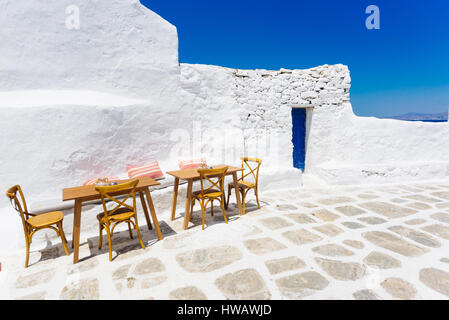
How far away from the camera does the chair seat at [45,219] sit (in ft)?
8.42

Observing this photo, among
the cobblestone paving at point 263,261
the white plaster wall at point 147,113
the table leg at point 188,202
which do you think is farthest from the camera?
the white plaster wall at point 147,113

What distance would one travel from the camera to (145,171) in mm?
4215

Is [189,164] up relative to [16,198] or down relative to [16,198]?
A: up

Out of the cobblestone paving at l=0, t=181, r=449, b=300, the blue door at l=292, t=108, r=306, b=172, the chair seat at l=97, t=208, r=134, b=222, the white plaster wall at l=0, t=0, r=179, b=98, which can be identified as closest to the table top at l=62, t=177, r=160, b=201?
the chair seat at l=97, t=208, r=134, b=222

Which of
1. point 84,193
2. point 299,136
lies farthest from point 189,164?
point 299,136

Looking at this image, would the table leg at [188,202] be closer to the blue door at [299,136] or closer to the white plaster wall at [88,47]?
the white plaster wall at [88,47]

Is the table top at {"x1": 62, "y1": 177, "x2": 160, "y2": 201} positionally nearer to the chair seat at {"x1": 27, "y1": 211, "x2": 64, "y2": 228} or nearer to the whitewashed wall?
the chair seat at {"x1": 27, "y1": 211, "x2": 64, "y2": 228}

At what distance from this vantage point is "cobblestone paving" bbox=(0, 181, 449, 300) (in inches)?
79.7

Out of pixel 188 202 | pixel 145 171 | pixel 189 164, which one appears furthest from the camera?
pixel 189 164

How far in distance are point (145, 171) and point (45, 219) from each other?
1.73 metres

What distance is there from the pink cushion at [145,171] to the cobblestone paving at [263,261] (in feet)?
2.66

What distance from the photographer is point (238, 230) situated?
129 inches

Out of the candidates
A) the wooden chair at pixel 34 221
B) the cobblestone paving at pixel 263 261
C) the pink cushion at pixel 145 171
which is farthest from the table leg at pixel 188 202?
the wooden chair at pixel 34 221

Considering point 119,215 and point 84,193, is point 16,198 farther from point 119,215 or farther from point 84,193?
point 119,215
